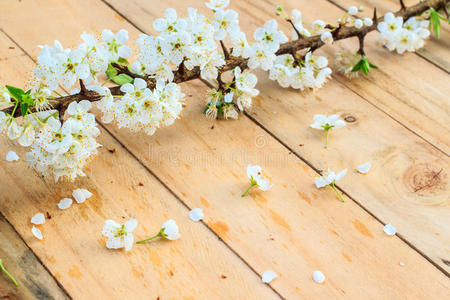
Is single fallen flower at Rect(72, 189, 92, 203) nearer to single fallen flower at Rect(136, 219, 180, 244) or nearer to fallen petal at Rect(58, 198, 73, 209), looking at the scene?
fallen petal at Rect(58, 198, 73, 209)

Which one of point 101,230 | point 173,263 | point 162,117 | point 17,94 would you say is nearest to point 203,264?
point 173,263

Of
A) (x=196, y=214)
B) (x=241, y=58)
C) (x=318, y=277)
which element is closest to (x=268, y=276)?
(x=318, y=277)

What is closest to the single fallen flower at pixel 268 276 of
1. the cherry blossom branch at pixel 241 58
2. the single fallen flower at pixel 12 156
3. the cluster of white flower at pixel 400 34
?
the cherry blossom branch at pixel 241 58

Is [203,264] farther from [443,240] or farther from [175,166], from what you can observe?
[443,240]

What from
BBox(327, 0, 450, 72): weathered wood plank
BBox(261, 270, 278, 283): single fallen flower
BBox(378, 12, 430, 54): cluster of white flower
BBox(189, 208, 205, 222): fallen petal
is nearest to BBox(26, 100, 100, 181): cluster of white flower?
BBox(189, 208, 205, 222): fallen petal

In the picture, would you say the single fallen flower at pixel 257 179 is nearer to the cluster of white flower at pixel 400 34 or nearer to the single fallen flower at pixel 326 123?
the single fallen flower at pixel 326 123
